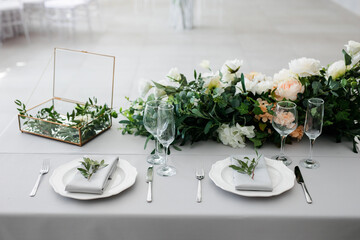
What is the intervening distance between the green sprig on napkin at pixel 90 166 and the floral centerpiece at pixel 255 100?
381mm

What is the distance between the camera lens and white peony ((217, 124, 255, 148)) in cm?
185

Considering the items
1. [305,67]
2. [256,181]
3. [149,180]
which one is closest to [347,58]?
[305,67]

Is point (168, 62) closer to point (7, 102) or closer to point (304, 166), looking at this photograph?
point (7, 102)

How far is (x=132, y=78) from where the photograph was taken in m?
4.40

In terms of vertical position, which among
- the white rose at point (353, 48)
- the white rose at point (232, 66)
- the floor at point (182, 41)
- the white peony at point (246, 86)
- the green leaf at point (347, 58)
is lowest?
the floor at point (182, 41)

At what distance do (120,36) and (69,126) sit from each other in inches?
181

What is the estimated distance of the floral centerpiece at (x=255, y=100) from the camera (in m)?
1.86

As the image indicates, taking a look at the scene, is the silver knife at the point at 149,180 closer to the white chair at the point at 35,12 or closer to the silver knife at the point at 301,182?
the silver knife at the point at 301,182

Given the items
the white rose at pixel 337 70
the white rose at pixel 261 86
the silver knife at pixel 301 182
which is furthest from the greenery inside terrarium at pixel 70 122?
the white rose at pixel 337 70

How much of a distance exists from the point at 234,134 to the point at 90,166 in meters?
0.64

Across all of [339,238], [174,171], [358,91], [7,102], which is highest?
[358,91]

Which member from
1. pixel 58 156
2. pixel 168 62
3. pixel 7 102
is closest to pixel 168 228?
pixel 58 156

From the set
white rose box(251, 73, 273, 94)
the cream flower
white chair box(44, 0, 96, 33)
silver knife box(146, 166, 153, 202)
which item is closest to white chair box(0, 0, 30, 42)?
white chair box(44, 0, 96, 33)

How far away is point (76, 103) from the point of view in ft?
7.11
